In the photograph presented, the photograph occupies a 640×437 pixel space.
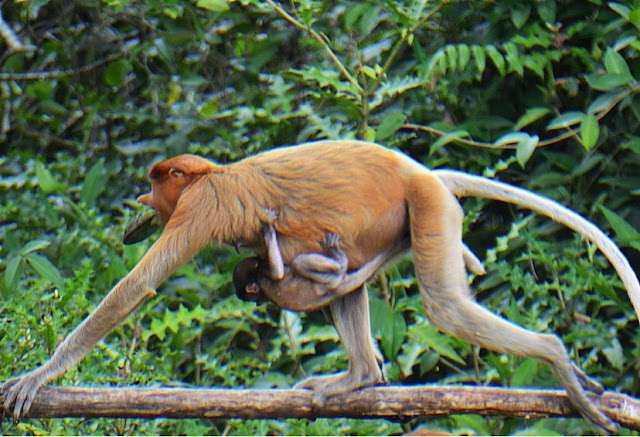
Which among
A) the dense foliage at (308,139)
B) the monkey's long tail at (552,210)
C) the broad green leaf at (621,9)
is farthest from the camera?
the broad green leaf at (621,9)

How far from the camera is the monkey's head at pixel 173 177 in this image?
445 cm

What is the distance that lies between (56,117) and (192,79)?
155cm

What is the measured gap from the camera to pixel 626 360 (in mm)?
6504

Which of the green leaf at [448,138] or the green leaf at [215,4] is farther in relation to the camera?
the green leaf at [215,4]

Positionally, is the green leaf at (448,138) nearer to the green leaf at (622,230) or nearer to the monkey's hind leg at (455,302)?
the green leaf at (622,230)

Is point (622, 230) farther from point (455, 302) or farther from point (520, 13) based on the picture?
point (455, 302)

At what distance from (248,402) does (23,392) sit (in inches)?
36.9

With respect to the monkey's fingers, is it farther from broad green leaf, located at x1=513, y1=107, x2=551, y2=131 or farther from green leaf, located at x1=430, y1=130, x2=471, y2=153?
broad green leaf, located at x1=513, y1=107, x2=551, y2=131

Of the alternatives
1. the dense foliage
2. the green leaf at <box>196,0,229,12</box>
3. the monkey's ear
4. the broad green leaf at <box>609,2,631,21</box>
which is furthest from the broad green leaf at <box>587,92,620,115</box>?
the monkey's ear

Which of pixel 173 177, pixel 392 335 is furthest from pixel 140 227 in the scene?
pixel 392 335

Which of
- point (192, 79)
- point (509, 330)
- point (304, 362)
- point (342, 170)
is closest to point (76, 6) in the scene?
point (192, 79)

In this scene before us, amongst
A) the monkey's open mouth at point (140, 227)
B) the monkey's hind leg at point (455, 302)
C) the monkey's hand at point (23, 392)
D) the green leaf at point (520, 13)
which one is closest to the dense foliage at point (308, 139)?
the green leaf at point (520, 13)

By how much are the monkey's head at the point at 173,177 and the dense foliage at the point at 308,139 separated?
1.35 metres

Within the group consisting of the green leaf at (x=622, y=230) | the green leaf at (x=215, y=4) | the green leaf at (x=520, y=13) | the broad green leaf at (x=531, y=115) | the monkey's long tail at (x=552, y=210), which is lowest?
the green leaf at (x=622, y=230)
